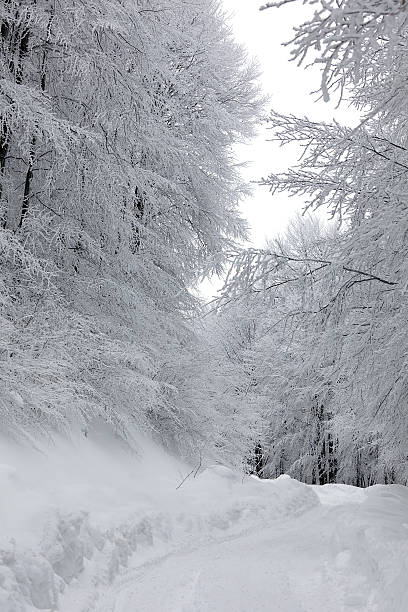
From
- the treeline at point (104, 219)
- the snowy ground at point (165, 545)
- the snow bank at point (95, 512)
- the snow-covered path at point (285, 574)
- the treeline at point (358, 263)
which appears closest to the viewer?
the snow bank at point (95, 512)

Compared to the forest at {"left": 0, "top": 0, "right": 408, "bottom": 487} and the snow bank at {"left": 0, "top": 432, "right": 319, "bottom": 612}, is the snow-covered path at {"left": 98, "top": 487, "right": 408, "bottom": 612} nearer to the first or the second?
the snow bank at {"left": 0, "top": 432, "right": 319, "bottom": 612}

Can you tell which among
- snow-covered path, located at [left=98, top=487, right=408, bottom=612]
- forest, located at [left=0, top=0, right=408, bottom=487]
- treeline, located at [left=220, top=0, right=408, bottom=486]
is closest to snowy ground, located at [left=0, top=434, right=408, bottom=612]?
snow-covered path, located at [left=98, top=487, right=408, bottom=612]

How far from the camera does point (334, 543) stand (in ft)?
21.9

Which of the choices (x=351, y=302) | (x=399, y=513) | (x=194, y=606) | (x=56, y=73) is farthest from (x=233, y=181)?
(x=194, y=606)

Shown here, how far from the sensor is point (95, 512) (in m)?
5.36

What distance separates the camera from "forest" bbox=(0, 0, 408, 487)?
5.90 m

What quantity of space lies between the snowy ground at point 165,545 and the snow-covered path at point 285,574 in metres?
0.01

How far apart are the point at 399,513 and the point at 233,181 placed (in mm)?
7330

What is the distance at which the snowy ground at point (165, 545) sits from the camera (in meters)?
4.27

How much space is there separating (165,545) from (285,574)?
1.29m

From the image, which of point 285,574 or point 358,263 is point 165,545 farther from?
point 358,263

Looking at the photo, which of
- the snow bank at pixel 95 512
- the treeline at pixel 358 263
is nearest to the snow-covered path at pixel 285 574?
the snow bank at pixel 95 512

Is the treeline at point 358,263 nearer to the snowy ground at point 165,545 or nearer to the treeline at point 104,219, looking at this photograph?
the treeline at point 104,219

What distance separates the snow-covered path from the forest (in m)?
1.49
